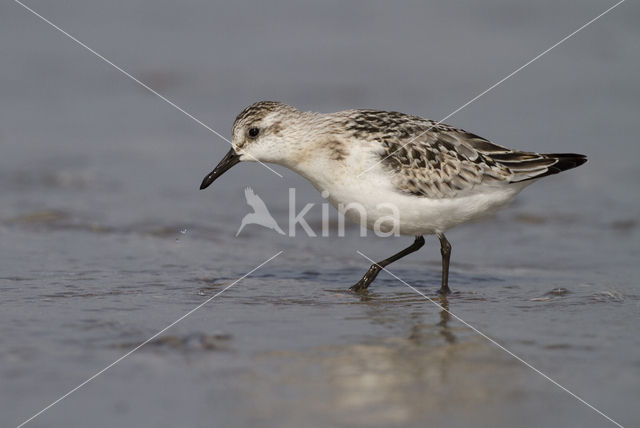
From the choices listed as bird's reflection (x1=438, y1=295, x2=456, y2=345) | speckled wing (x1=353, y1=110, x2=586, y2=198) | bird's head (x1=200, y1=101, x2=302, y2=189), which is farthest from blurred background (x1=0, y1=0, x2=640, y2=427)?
bird's head (x1=200, y1=101, x2=302, y2=189)

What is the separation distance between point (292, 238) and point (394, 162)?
8.87 ft

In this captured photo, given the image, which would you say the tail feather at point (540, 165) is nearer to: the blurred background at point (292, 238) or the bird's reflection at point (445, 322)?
the blurred background at point (292, 238)

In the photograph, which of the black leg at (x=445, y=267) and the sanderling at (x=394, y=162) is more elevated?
the sanderling at (x=394, y=162)

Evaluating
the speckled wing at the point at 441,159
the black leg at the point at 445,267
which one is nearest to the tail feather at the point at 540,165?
the speckled wing at the point at 441,159

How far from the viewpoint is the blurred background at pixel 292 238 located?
484 cm

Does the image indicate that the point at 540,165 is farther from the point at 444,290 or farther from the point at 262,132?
the point at 262,132

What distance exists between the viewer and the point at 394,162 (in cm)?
708

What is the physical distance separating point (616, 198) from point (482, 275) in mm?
3022

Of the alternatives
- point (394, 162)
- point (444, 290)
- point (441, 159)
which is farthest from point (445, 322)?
point (441, 159)

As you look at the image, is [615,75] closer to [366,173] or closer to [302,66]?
[302,66]

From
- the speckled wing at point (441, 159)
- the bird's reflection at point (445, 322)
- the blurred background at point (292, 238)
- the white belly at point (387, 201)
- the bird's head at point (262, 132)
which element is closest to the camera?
the blurred background at point (292, 238)

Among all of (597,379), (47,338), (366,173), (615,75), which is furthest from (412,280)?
(615,75)

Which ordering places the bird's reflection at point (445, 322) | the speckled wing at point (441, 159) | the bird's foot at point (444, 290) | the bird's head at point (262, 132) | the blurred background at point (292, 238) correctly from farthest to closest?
the bird's head at point (262, 132) < the bird's foot at point (444, 290) < the speckled wing at point (441, 159) < the bird's reflection at point (445, 322) < the blurred background at point (292, 238)

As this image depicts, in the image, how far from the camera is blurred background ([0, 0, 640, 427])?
4.84 meters
